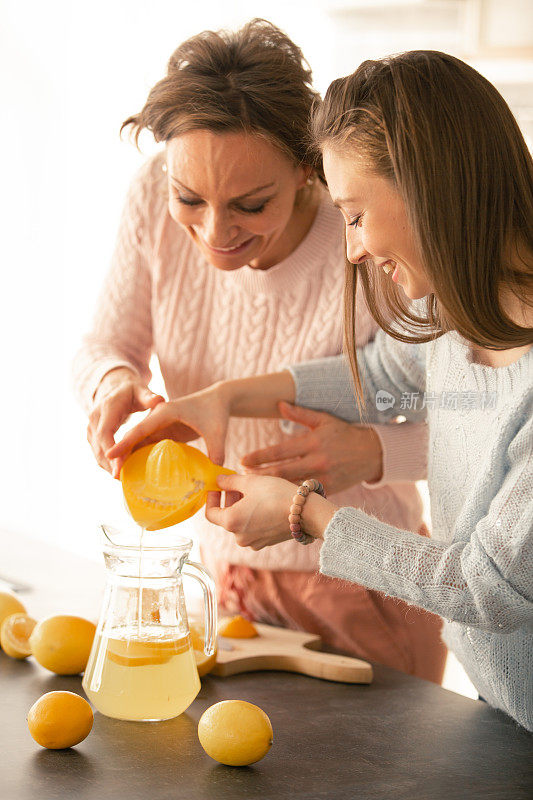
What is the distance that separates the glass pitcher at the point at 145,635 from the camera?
959mm

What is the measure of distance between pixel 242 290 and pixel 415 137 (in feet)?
2.10

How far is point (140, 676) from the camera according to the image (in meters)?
0.96

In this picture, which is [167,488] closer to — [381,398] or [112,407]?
[112,407]

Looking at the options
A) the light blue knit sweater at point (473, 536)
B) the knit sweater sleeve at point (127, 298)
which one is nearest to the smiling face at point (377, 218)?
the light blue knit sweater at point (473, 536)

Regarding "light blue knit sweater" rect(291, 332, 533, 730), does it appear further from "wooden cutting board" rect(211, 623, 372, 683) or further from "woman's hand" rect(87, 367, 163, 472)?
"woman's hand" rect(87, 367, 163, 472)

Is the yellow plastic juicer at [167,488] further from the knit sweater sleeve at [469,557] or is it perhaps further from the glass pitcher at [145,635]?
the knit sweater sleeve at [469,557]

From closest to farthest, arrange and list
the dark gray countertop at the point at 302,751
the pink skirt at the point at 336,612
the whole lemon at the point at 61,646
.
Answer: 1. the dark gray countertop at the point at 302,751
2. the whole lemon at the point at 61,646
3. the pink skirt at the point at 336,612

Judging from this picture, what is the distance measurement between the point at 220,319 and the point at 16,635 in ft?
1.96

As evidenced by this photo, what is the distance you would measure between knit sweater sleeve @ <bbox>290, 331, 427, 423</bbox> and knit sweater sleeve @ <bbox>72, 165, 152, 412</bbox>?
1.02 ft

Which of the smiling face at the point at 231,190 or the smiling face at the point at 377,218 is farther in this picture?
the smiling face at the point at 231,190

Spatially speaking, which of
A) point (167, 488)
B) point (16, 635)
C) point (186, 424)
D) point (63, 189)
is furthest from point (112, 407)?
point (63, 189)

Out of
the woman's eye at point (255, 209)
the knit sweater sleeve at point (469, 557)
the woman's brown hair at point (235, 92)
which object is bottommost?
the knit sweater sleeve at point (469, 557)

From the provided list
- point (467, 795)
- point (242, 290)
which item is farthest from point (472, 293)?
point (242, 290)

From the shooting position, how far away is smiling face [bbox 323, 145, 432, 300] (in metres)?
0.92
